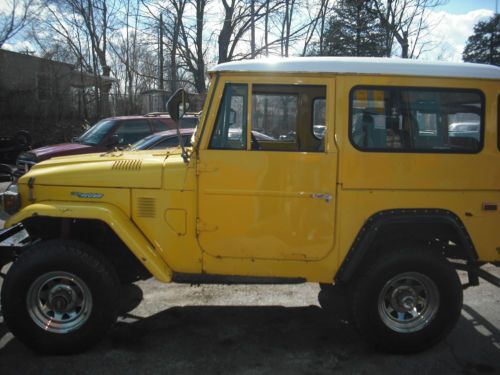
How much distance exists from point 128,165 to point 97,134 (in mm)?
7335

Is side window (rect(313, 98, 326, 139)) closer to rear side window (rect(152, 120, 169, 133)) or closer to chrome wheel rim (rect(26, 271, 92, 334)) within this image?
chrome wheel rim (rect(26, 271, 92, 334))

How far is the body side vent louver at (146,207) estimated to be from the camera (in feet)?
12.7

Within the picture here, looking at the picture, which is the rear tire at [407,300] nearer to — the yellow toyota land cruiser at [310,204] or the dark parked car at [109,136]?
the yellow toyota land cruiser at [310,204]

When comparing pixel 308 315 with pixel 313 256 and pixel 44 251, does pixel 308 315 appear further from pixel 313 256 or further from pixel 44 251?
pixel 44 251

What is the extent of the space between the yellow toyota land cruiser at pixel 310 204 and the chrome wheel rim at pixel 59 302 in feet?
0.04

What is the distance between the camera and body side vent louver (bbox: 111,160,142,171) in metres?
3.95

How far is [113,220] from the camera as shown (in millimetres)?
3729

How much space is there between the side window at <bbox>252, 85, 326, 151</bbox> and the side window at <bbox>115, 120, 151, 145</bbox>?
23.3ft

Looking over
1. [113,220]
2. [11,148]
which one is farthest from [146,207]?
[11,148]

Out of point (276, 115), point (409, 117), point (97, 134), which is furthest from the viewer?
point (97, 134)

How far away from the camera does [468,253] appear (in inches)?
153

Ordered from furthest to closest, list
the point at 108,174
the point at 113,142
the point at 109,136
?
the point at 109,136 → the point at 113,142 → the point at 108,174

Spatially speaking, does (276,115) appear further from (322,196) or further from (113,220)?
(113,220)

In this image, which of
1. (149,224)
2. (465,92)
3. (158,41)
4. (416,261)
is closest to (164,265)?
(149,224)
